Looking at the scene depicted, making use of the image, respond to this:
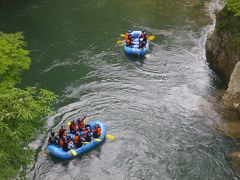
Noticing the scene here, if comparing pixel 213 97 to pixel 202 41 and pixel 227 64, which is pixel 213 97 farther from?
pixel 202 41

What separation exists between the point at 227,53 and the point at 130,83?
625 cm

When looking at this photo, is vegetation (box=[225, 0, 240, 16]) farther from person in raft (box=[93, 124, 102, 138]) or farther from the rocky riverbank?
person in raft (box=[93, 124, 102, 138])

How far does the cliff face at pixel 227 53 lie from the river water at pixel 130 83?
2.63 ft

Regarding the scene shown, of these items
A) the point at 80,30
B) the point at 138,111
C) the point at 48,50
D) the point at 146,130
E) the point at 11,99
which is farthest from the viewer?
the point at 80,30

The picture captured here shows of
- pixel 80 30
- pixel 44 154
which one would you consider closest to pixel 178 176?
pixel 44 154

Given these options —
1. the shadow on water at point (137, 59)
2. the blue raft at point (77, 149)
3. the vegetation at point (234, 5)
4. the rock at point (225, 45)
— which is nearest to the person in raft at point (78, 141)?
the blue raft at point (77, 149)

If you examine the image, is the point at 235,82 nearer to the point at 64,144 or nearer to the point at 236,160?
the point at 236,160

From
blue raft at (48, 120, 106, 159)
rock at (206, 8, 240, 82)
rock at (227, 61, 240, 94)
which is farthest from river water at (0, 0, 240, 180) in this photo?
rock at (227, 61, 240, 94)

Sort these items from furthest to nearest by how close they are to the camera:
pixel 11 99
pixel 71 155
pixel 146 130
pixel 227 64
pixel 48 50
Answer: pixel 48 50, pixel 227 64, pixel 146 130, pixel 71 155, pixel 11 99

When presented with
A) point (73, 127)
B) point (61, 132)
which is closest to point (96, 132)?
point (73, 127)

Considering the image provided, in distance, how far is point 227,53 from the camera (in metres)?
21.7

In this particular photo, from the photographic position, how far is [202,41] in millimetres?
28266

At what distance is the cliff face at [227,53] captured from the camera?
1863 cm

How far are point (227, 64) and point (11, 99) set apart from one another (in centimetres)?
1561
